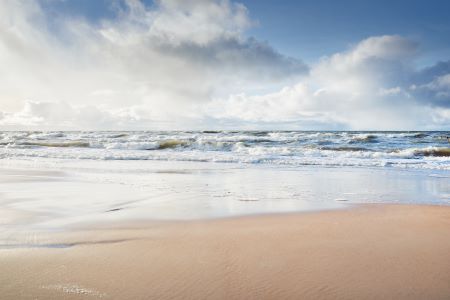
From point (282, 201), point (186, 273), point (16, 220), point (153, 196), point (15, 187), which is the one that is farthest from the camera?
point (15, 187)

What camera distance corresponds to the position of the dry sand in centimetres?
258

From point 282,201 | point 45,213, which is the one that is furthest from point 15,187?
point 282,201

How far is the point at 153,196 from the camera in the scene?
6449 mm

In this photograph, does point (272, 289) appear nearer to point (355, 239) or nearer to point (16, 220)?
point (355, 239)

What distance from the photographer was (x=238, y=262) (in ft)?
10.2

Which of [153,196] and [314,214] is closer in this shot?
[314,214]

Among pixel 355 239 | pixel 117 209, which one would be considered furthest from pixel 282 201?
pixel 117 209

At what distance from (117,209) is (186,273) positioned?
2.74 metres

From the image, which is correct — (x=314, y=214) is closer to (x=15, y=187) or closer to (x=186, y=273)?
(x=186, y=273)

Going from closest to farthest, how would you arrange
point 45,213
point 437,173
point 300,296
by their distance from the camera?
point 300,296 < point 45,213 < point 437,173

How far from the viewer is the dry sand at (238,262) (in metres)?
2.58

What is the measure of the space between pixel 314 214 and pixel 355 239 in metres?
1.23

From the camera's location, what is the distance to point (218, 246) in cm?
355

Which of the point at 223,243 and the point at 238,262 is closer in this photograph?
the point at 238,262
